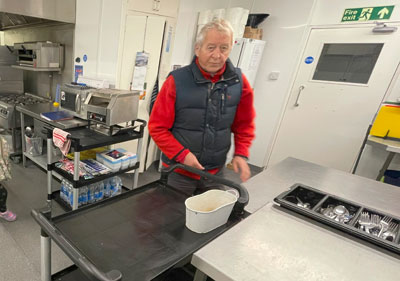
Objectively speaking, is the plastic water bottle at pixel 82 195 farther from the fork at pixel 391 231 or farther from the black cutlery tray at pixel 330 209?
the fork at pixel 391 231

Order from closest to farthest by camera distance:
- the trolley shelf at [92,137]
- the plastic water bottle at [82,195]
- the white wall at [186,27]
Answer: the trolley shelf at [92,137], the plastic water bottle at [82,195], the white wall at [186,27]

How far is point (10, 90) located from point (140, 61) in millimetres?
2148

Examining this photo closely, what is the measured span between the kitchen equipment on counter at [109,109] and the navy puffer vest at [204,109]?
864 millimetres

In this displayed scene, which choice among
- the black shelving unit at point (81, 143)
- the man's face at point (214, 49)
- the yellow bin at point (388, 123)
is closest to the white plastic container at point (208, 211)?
the man's face at point (214, 49)

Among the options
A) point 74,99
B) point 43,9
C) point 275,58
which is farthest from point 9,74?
point 275,58

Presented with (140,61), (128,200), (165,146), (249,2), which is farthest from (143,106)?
(249,2)

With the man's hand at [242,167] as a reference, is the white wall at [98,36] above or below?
above

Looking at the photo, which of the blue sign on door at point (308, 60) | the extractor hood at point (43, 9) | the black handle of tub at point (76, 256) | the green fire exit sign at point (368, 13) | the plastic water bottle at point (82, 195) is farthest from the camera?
the blue sign on door at point (308, 60)

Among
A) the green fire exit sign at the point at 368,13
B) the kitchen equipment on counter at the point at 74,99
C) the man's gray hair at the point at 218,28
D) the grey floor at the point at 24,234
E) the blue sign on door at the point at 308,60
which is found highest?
the green fire exit sign at the point at 368,13

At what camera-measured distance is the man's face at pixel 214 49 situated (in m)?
1.09

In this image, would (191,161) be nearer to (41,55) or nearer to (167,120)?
(167,120)

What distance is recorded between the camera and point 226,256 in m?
0.61

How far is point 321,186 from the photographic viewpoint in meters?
1.17

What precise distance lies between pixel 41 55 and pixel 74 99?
986mm
